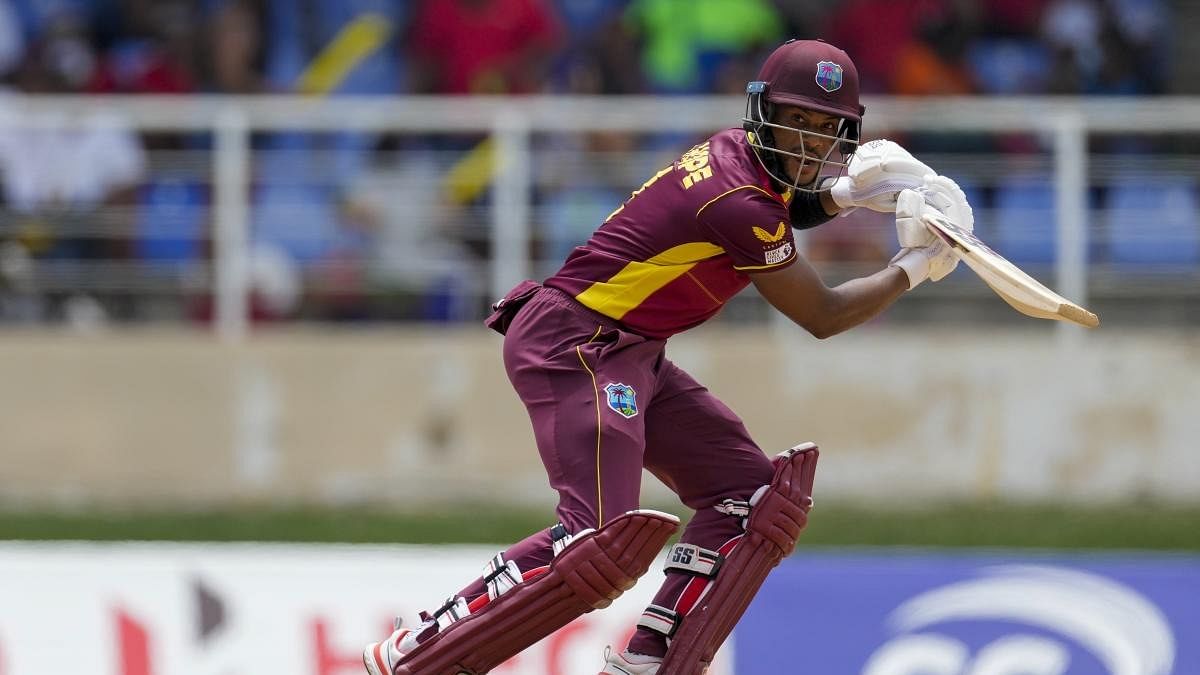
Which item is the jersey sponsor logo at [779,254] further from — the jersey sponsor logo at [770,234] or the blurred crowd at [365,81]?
the blurred crowd at [365,81]

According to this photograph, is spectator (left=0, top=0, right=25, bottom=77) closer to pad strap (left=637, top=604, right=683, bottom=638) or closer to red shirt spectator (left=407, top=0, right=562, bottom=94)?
red shirt spectator (left=407, top=0, right=562, bottom=94)

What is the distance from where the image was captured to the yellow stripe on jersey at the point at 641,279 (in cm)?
530

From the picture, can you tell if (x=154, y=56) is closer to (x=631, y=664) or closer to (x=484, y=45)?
(x=484, y=45)

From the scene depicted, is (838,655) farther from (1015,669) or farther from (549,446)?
(549,446)

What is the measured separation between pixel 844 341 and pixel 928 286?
0.62 meters

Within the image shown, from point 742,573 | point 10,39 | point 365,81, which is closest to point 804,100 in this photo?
point 742,573

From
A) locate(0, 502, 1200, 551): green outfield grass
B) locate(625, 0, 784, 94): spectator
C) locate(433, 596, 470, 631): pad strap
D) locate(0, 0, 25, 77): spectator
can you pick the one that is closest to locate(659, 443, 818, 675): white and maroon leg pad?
locate(433, 596, 470, 631): pad strap

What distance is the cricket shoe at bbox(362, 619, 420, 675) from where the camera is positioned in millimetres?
5316

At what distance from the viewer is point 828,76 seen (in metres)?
5.24

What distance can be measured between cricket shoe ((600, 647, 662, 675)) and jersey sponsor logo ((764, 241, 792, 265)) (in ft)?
3.93

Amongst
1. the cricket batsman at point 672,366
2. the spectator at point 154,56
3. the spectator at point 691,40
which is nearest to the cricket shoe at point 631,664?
the cricket batsman at point 672,366

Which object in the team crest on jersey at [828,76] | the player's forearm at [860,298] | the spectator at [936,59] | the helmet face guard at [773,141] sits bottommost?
the player's forearm at [860,298]

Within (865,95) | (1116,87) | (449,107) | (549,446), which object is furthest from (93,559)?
(1116,87)

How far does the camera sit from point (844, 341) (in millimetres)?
9734
